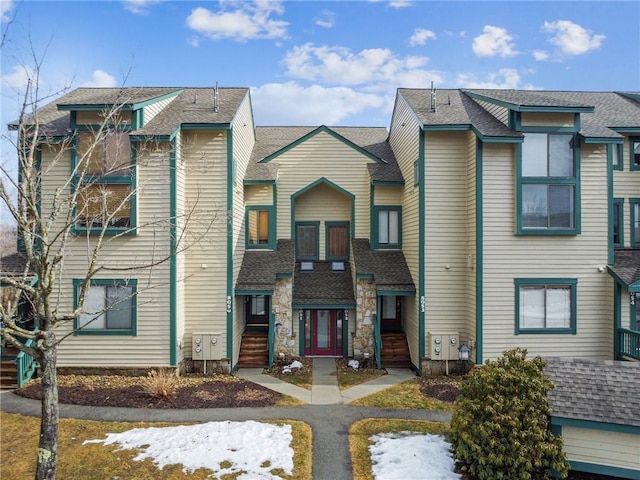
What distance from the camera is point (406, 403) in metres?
11.5

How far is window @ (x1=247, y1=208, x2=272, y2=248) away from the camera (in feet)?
54.6

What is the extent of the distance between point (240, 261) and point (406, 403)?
8.06 meters

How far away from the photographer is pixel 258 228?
55.4 feet

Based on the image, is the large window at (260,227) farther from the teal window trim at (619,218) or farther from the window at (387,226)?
the teal window trim at (619,218)

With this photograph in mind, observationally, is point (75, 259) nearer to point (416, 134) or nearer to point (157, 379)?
point (157, 379)

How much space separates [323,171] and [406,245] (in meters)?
4.85

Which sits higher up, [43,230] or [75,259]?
[43,230]

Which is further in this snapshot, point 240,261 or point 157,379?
point 240,261

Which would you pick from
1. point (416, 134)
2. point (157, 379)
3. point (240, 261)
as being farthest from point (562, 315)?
point (157, 379)

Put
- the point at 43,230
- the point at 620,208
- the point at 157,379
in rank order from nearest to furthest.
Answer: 1. the point at 43,230
2. the point at 157,379
3. the point at 620,208

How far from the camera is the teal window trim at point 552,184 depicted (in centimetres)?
1313

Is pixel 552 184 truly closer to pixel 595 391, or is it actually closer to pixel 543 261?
pixel 543 261

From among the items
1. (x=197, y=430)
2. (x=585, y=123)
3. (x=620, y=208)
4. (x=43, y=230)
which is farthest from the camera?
(x=620, y=208)

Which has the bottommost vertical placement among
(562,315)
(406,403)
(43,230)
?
(406,403)
